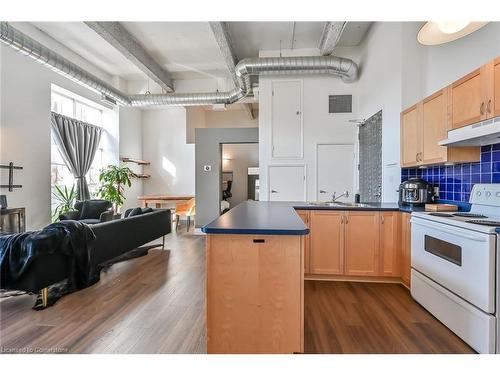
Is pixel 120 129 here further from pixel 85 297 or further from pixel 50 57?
pixel 85 297

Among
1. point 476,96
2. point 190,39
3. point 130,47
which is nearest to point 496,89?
point 476,96

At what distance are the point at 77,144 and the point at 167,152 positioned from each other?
2.61 meters

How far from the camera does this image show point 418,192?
9.33ft

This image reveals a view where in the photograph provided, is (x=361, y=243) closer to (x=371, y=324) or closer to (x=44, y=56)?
(x=371, y=324)

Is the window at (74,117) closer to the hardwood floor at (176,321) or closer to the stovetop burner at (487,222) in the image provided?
the hardwood floor at (176,321)

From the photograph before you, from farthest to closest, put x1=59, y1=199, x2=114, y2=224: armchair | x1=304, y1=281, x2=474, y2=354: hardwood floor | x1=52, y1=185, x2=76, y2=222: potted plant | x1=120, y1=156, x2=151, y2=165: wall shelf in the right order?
x1=120, y1=156, x2=151, y2=165: wall shelf, x1=52, y1=185, x2=76, y2=222: potted plant, x1=59, y1=199, x2=114, y2=224: armchair, x1=304, y1=281, x2=474, y2=354: hardwood floor

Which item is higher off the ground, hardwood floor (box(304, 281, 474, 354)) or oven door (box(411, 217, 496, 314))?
oven door (box(411, 217, 496, 314))

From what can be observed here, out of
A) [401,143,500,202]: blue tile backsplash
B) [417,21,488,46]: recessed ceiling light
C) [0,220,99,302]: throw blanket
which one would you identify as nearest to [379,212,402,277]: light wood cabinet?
[401,143,500,202]: blue tile backsplash

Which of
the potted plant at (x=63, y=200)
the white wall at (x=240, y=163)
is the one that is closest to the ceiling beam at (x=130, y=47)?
the potted plant at (x=63, y=200)

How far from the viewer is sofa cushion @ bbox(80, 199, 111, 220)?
5.03m

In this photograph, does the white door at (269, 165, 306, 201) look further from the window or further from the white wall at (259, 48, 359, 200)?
the window

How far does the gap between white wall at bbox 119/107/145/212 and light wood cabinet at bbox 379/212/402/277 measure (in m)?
6.49

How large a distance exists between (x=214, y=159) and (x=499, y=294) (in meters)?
5.47
